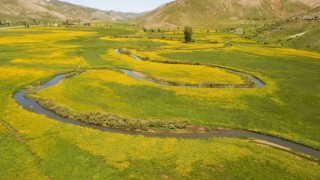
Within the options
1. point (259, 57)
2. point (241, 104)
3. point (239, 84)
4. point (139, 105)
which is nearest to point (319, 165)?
point (241, 104)

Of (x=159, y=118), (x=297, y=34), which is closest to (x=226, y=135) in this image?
(x=159, y=118)

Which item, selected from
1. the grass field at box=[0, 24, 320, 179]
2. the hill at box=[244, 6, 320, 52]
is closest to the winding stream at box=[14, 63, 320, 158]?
the grass field at box=[0, 24, 320, 179]

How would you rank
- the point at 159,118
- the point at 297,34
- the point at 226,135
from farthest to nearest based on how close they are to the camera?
the point at 297,34
the point at 159,118
the point at 226,135

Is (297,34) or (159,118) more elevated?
(297,34)

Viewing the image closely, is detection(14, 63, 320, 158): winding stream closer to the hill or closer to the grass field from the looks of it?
the grass field

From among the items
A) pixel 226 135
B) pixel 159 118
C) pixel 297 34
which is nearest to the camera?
pixel 226 135

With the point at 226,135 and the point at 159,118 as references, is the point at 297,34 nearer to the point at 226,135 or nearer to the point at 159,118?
the point at 226,135

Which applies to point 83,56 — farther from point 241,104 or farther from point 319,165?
point 319,165
